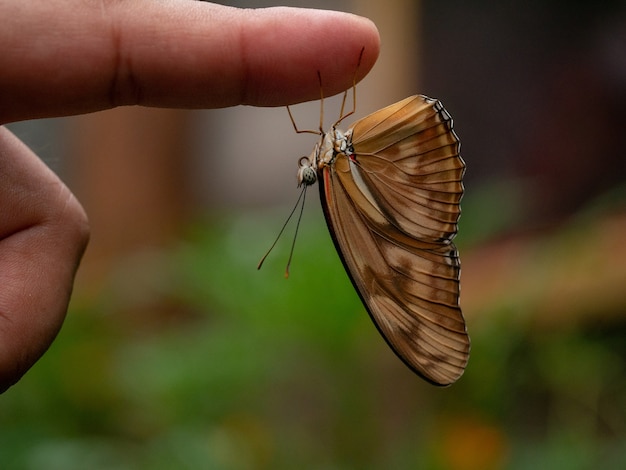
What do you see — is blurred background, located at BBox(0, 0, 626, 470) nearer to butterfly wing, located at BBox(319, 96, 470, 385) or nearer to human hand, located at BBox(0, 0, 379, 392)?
human hand, located at BBox(0, 0, 379, 392)

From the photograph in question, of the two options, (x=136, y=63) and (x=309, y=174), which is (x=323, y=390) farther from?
(x=136, y=63)

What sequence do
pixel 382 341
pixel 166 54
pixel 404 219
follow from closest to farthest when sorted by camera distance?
pixel 166 54 → pixel 404 219 → pixel 382 341

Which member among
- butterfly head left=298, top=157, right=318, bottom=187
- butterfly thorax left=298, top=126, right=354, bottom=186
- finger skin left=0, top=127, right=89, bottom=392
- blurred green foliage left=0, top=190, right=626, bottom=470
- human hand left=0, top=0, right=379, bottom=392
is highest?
human hand left=0, top=0, right=379, bottom=392

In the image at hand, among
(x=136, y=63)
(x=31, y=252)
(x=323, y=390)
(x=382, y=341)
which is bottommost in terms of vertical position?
(x=323, y=390)

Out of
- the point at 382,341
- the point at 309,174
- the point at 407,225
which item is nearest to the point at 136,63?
the point at 309,174

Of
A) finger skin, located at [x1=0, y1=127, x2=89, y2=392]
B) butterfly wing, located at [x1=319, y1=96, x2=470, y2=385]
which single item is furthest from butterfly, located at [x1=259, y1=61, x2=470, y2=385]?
finger skin, located at [x1=0, y1=127, x2=89, y2=392]

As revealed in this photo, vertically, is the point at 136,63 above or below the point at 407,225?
above

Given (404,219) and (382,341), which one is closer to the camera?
(404,219)

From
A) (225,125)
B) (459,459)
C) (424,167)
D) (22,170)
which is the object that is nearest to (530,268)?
(459,459)

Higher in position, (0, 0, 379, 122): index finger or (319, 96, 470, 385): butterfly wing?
(0, 0, 379, 122): index finger
